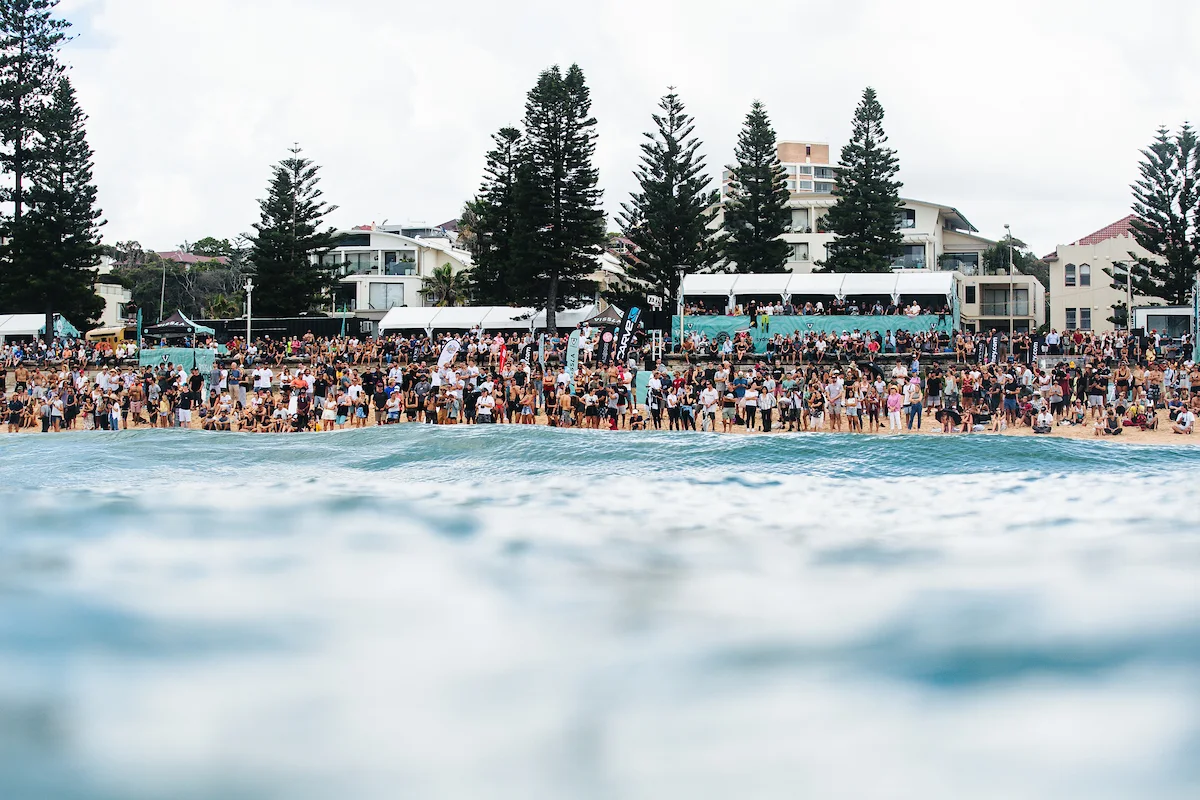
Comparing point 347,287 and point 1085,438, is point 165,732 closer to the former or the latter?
point 1085,438

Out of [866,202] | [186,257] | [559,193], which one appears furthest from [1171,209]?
[186,257]

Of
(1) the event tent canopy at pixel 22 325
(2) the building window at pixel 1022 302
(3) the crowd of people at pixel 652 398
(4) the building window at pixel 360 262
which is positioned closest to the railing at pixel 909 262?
(2) the building window at pixel 1022 302

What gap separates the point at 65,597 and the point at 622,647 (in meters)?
2.73

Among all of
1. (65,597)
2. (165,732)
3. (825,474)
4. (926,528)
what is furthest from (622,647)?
(825,474)

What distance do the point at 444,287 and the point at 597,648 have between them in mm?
47625

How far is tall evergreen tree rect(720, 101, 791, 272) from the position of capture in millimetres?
37812

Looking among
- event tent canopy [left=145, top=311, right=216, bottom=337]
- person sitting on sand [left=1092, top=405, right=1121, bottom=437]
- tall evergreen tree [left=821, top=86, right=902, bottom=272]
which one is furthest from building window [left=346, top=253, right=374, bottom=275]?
person sitting on sand [left=1092, top=405, right=1121, bottom=437]

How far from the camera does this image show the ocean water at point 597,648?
3496 millimetres

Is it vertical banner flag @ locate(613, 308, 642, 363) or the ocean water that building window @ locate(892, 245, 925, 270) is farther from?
the ocean water

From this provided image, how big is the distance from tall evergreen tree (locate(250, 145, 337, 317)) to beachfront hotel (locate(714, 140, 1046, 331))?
613 inches

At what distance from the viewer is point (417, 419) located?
1983 cm

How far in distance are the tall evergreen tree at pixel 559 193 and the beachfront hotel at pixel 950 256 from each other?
9333 mm

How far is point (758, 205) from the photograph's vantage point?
38031 millimetres

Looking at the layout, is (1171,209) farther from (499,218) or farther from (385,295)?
(385,295)
